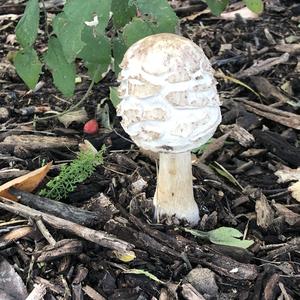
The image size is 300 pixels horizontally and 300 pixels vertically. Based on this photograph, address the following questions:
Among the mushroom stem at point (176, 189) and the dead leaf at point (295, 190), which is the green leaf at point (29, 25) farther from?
the dead leaf at point (295, 190)

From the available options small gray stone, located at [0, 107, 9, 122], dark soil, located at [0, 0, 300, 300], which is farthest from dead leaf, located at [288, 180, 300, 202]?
small gray stone, located at [0, 107, 9, 122]

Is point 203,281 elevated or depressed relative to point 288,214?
elevated

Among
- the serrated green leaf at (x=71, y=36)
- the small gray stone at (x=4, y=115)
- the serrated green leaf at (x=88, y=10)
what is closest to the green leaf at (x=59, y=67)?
the serrated green leaf at (x=71, y=36)

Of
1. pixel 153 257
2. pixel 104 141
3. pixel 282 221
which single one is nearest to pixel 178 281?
pixel 153 257

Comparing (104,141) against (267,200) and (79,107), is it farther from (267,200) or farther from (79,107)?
(267,200)

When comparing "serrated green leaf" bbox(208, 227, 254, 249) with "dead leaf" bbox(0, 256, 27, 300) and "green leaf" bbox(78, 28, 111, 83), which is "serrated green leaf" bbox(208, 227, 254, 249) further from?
"green leaf" bbox(78, 28, 111, 83)

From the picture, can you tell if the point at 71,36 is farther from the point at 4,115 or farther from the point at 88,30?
the point at 4,115

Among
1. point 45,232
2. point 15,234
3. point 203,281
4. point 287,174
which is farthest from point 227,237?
point 15,234
